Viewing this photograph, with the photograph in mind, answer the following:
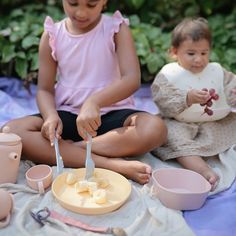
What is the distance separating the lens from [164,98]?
153 cm

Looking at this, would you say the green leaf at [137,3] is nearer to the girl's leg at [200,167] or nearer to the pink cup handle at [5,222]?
the girl's leg at [200,167]

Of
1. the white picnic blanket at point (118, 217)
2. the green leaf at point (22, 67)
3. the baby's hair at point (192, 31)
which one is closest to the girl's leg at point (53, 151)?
the white picnic blanket at point (118, 217)

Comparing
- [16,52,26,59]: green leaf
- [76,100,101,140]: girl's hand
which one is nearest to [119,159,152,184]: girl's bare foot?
[76,100,101,140]: girl's hand

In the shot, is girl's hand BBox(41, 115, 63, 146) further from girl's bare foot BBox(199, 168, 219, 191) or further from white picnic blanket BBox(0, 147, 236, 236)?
girl's bare foot BBox(199, 168, 219, 191)

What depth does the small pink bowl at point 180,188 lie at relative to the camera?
1.19 m

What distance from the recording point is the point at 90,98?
1368 mm

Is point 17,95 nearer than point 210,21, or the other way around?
point 17,95

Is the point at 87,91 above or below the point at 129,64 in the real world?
below

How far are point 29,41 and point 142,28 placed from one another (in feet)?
2.00

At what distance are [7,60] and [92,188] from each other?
3.83 ft

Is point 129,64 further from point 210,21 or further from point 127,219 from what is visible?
point 210,21

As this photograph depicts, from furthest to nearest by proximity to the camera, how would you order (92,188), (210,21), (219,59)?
(210,21) < (219,59) < (92,188)

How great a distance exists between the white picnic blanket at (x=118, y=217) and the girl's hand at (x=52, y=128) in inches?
6.1

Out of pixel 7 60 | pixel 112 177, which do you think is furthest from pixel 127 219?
pixel 7 60
